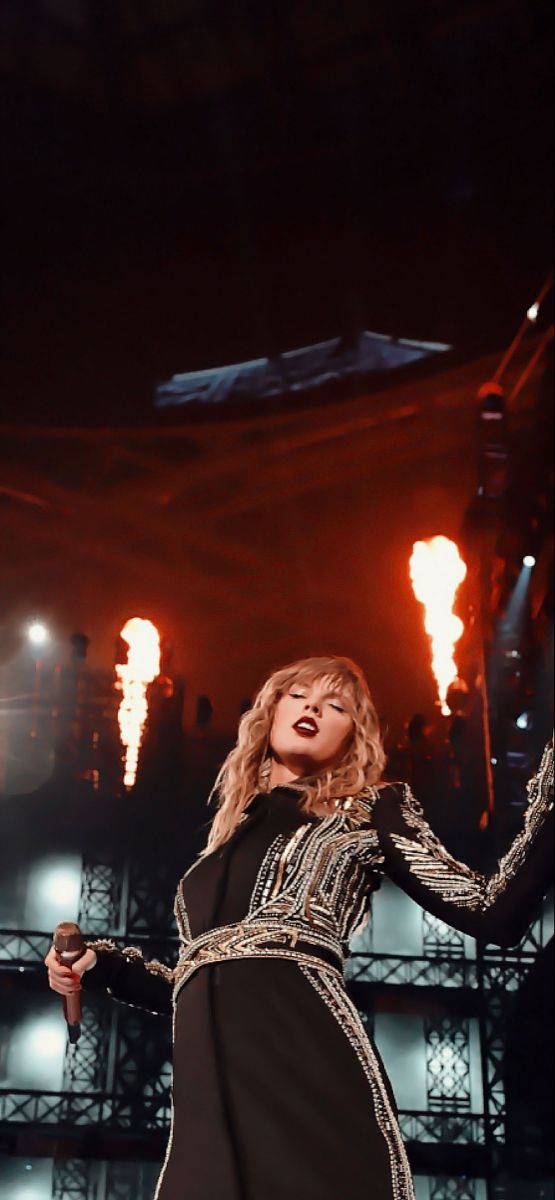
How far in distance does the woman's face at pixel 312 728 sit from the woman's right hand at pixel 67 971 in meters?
0.45

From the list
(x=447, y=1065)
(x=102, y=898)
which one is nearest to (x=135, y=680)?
(x=102, y=898)

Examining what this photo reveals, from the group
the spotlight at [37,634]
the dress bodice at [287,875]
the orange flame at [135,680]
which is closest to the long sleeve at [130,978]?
the dress bodice at [287,875]

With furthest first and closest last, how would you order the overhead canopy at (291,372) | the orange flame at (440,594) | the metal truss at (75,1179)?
the overhead canopy at (291,372), the orange flame at (440,594), the metal truss at (75,1179)

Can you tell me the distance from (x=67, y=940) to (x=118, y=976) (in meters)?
0.14

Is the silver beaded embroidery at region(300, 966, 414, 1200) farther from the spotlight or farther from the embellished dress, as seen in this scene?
the spotlight

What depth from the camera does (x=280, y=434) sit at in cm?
305

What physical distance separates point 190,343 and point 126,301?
209mm

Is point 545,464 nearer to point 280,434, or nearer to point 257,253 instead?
point 280,434

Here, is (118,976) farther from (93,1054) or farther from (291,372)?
(291,372)

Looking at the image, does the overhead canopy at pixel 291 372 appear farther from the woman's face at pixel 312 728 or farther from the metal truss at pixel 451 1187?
the metal truss at pixel 451 1187

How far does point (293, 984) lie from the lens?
170 centimetres

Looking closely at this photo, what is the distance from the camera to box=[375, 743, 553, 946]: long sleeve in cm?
171

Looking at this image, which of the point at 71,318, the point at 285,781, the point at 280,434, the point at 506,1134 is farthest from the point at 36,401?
the point at 506,1134

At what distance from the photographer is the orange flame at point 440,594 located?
2.85m
